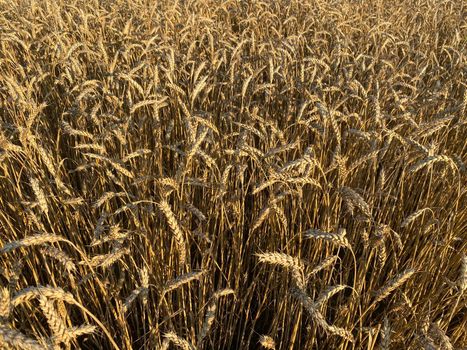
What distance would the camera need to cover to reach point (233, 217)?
1578 mm

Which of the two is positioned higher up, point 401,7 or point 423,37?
point 401,7

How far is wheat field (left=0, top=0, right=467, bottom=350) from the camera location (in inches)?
39.6

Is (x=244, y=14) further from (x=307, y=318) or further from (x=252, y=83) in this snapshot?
(x=307, y=318)

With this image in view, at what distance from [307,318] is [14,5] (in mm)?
3382

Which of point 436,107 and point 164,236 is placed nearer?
point 164,236

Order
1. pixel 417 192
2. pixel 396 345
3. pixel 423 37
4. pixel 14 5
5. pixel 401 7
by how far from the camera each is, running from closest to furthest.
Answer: pixel 396 345 < pixel 417 192 < pixel 423 37 < pixel 14 5 < pixel 401 7

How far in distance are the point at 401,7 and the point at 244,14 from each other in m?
1.53

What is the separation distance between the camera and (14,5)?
3287 mm

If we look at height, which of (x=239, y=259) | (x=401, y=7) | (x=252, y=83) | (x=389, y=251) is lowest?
(x=389, y=251)

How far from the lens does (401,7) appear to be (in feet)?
12.4

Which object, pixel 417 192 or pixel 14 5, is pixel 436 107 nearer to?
pixel 417 192

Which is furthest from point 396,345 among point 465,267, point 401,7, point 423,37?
point 401,7

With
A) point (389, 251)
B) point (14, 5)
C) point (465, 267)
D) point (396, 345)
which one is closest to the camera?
point (465, 267)

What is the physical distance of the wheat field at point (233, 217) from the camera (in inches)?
39.6
